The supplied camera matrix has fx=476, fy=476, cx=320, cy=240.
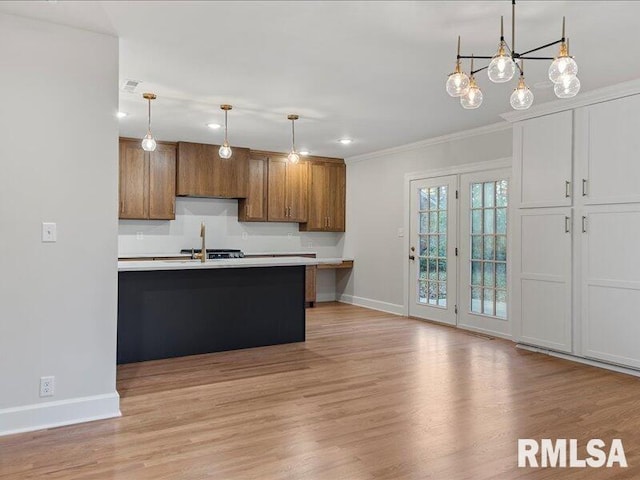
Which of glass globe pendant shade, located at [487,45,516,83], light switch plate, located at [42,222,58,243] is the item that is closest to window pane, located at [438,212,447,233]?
glass globe pendant shade, located at [487,45,516,83]

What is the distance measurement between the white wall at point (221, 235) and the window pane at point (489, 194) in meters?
3.05

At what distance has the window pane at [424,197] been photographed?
6559mm

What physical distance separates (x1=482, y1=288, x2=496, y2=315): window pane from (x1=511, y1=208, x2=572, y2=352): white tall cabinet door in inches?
24.1

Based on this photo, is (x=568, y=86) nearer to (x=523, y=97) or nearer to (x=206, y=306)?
(x=523, y=97)

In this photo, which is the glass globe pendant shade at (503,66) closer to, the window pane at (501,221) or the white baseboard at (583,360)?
the white baseboard at (583,360)

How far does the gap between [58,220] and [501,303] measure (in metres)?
4.62

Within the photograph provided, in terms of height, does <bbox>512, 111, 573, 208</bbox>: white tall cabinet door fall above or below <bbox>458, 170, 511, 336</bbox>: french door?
above

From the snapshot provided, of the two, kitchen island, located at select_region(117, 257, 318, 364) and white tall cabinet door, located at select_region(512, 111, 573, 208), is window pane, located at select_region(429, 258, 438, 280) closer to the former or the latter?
white tall cabinet door, located at select_region(512, 111, 573, 208)

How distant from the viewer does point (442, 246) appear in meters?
6.32

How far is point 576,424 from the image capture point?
2967mm

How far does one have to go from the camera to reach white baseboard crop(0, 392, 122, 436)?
9.16ft

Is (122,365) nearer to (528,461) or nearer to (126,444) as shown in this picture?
(126,444)

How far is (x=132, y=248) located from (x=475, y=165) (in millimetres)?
4727

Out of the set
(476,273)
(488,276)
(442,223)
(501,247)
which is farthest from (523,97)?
(442,223)
